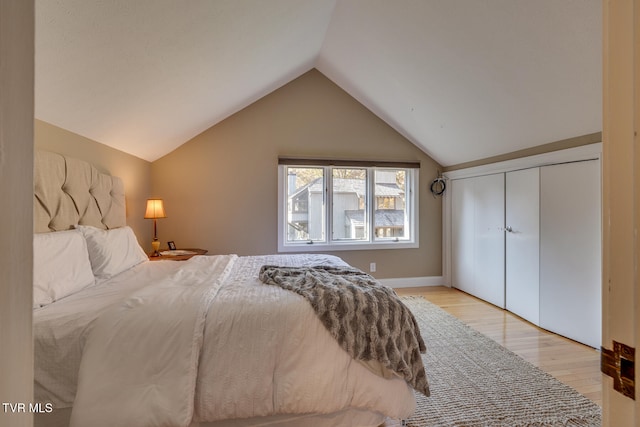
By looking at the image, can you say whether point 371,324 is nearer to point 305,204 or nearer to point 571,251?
point 571,251

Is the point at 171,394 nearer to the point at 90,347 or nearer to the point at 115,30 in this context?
the point at 90,347

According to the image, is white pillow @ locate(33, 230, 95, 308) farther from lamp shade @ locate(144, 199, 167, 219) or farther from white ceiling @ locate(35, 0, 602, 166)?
lamp shade @ locate(144, 199, 167, 219)

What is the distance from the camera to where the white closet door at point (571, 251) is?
2.50 meters

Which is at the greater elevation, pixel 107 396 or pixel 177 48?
pixel 177 48

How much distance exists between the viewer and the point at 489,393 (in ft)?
6.22

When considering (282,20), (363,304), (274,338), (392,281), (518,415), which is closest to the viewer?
(274,338)

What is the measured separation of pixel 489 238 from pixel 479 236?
161 mm

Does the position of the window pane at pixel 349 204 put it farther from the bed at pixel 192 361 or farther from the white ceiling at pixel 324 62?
the bed at pixel 192 361

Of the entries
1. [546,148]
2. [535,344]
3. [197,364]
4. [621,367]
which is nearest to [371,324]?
[197,364]

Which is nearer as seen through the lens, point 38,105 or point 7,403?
point 7,403

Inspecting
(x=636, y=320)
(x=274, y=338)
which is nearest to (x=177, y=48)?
(x=274, y=338)

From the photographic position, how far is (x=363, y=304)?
4.99ft

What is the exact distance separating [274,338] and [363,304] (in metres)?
0.48

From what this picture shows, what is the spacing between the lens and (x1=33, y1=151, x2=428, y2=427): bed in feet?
4.05
